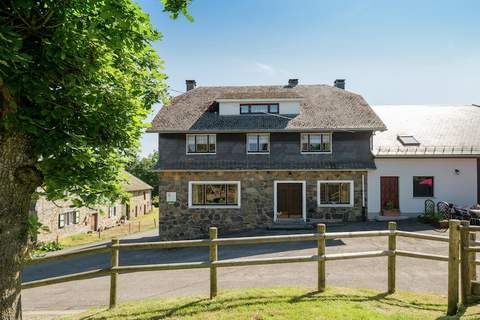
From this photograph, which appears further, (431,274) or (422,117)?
(422,117)

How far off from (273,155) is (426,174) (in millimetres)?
9107

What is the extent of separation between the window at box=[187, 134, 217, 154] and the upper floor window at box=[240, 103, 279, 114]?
306 centimetres

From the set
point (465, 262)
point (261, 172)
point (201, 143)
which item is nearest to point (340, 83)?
point (261, 172)

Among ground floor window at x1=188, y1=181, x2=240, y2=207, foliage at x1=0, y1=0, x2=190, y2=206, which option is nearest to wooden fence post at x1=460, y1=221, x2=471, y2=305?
foliage at x1=0, y1=0, x2=190, y2=206

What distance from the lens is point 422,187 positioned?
816 inches

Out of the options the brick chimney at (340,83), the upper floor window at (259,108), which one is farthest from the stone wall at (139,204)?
the brick chimney at (340,83)

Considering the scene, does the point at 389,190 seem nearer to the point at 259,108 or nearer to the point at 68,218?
the point at 259,108

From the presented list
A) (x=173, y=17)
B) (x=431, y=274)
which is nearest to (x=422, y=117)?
(x=431, y=274)

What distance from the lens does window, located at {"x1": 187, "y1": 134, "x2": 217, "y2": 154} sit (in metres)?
21.0

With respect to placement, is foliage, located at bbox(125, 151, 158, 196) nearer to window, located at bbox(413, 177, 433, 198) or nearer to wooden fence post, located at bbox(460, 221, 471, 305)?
window, located at bbox(413, 177, 433, 198)

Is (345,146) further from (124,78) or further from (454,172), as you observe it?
(124,78)

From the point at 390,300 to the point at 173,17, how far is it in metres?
7.05

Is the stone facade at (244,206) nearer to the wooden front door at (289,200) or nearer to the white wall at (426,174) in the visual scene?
the wooden front door at (289,200)

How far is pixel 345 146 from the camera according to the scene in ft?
67.5
